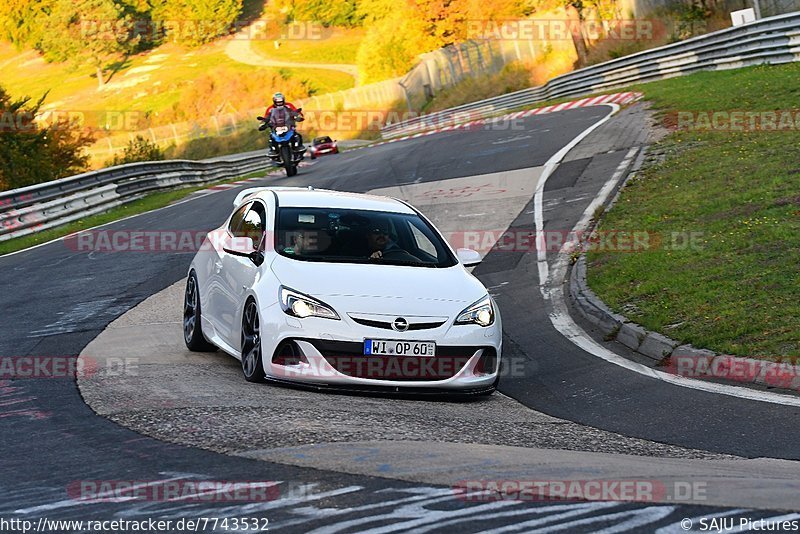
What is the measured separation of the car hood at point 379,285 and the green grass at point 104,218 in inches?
532

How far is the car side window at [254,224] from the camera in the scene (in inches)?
395

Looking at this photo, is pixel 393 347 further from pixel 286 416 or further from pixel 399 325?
pixel 286 416

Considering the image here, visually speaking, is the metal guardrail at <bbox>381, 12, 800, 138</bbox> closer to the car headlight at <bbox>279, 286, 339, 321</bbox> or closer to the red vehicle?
the red vehicle

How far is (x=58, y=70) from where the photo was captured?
463 ft

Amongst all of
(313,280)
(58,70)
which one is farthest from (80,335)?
(58,70)

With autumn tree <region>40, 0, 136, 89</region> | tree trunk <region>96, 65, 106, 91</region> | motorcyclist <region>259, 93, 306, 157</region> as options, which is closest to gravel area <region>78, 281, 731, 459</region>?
motorcyclist <region>259, 93, 306, 157</region>

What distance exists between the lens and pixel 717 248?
13.1m

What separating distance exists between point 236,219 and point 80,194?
16.6 metres

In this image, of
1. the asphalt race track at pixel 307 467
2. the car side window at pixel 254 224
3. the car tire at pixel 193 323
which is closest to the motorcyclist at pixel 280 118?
the asphalt race track at pixel 307 467

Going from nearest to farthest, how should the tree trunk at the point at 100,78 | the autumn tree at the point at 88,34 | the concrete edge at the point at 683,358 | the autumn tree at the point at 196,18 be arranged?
the concrete edge at the point at 683,358, the tree trunk at the point at 100,78, the autumn tree at the point at 88,34, the autumn tree at the point at 196,18

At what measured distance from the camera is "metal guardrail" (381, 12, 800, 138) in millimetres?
31297

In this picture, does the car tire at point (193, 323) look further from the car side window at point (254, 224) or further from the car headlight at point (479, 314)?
the car headlight at point (479, 314)

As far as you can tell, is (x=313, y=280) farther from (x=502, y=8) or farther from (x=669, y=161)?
(x=502, y=8)

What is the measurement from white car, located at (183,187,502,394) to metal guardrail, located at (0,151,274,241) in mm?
14377
